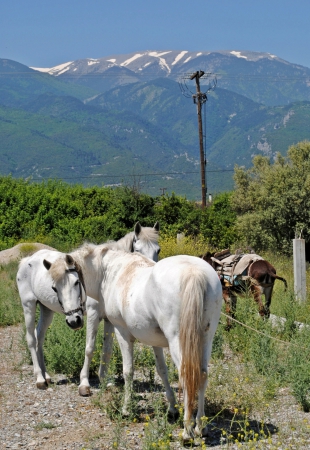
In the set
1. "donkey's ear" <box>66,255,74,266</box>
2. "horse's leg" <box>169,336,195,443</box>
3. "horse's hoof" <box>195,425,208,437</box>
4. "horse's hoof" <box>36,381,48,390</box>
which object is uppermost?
"donkey's ear" <box>66,255,74,266</box>

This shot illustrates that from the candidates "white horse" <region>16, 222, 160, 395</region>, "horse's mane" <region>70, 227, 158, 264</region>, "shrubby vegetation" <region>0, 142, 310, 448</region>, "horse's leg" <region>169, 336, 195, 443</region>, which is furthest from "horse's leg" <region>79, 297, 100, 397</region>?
"horse's leg" <region>169, 336, 195, 443</region>

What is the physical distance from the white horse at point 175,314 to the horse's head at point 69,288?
1.53 ft

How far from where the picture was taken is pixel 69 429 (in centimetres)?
633

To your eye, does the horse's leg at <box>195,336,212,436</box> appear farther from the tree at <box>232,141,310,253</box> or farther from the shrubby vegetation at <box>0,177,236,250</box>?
the shrubby vegetation at <box>0,177,236,250</box>

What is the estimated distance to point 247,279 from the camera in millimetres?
10078

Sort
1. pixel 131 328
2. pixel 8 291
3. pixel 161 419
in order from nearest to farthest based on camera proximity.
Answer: pixel 161 419 < pixel 131 328 < pixel 8 291

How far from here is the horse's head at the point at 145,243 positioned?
28.3 ft

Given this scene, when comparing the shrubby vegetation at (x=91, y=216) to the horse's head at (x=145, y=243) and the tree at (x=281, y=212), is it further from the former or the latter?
the horse's head at (x=145, y=243)

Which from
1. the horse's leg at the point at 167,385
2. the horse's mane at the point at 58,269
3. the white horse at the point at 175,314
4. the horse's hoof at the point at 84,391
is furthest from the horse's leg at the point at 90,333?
Answer: the horse's leg at the point at 167,385

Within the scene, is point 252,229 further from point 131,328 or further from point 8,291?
point 131,328

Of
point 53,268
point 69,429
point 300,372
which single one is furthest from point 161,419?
point 53,268

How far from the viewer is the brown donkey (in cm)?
1001

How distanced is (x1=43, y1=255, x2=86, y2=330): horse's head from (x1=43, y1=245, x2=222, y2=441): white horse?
47 centimetres

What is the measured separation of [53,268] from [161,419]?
2.23 meters
